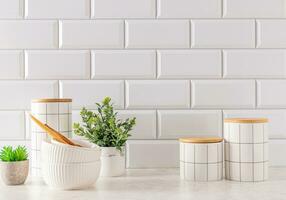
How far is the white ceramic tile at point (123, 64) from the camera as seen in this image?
1.35 m

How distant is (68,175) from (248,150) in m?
0.47

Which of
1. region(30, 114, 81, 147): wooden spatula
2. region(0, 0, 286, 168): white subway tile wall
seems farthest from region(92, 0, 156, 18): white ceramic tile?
region(30, 114, 81, 147): wooden spatula

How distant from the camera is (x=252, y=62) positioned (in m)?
1.35

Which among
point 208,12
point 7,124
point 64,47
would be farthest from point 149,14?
point 7,124

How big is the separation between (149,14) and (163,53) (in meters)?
0.13

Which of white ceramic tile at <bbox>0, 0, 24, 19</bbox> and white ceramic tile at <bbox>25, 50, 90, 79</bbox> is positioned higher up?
white ceramic tile at <bbox>0, 0, 24, 19</bbox>

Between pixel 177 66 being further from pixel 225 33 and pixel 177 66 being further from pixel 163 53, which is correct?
pixel 225 33

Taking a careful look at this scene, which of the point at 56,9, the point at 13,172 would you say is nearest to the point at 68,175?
the point at 13,172

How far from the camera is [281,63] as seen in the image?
1.36 m

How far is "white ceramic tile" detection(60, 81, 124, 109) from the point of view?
135cm

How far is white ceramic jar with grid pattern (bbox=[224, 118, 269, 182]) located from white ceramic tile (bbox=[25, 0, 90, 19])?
1.92 feet

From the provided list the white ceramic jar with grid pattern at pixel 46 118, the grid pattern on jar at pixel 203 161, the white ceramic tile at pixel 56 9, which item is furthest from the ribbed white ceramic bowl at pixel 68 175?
the white ceramic tile at pixel 56 9

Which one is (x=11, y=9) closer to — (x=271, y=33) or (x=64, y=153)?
(x=64, y=153)

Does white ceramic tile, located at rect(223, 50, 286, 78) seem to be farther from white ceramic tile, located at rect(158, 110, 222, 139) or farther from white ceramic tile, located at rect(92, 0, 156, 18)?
white ceramic tile, located at rect(92, 0, 156, 18)
